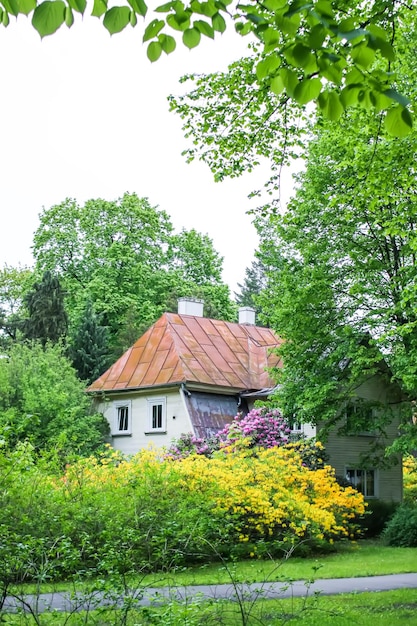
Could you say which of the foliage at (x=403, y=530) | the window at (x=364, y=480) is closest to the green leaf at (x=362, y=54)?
the foliage at (x=403, y=530)

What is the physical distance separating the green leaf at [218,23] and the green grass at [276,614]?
4.15 metres

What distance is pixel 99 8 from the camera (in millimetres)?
4613

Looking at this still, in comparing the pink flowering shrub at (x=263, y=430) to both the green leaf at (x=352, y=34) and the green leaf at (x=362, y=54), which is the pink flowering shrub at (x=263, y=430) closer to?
the green leaf at (x=362, y=54)

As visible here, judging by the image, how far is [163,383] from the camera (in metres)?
29.9

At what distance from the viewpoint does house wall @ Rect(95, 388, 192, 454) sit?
29.7 meters

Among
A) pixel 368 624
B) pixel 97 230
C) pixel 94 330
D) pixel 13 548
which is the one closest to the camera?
pixel 13 548

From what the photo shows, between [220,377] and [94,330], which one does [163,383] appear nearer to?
[220,377]

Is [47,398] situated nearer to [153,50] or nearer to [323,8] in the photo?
[153,50]

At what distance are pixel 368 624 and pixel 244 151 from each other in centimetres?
810

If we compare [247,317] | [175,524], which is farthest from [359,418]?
[175,524]

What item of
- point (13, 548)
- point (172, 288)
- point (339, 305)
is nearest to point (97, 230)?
point (172, 288)

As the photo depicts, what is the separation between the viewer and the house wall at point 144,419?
29719 mm

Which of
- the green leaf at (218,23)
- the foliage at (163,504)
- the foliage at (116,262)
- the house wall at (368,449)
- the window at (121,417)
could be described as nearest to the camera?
the green leaf at (218,23)

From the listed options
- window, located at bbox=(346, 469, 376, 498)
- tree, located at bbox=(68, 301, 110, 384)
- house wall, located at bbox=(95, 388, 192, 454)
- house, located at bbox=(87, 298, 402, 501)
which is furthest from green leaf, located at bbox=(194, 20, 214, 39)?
tree, located at bbox=(68, 301, 110, 384)
